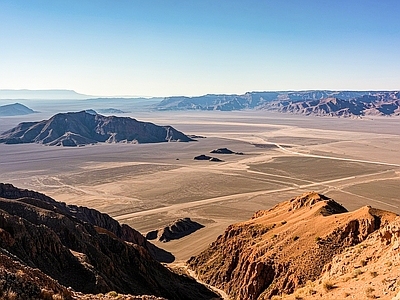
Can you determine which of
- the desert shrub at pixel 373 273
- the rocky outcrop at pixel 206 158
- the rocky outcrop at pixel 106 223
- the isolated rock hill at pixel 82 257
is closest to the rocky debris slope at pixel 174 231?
the rocky outcrop at pixel 106 223

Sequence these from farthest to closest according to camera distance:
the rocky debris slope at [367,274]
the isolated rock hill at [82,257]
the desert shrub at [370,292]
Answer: the isolated rock hill at [82,257] < the rocky debris slope at [367,274] < the desert shrub at [370,292]

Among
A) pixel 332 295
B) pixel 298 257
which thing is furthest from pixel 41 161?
pixel 332 295

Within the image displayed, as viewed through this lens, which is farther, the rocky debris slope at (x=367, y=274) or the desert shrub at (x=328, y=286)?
the desert shrub at (x=328, y=286)

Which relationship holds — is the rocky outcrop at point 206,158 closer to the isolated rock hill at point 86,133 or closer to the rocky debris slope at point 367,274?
the isolated rock hill at point 86,133

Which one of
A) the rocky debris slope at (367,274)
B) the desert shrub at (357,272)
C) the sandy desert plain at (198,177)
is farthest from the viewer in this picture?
the sandy desert plain at (198,177)

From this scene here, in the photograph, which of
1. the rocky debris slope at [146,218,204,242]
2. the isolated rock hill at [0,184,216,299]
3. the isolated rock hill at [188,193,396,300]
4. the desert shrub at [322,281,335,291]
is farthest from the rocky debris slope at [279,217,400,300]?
the rocky debris slope at [146,218,204,242]

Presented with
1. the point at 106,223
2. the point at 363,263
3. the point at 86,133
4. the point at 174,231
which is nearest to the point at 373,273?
the point at 363,263

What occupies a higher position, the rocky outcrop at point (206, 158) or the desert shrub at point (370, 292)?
the desert shrub at point (370, 292)

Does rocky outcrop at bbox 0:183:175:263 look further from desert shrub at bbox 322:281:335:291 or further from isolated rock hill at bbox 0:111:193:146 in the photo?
isolated rock hill at bbox 0:111:193:146
